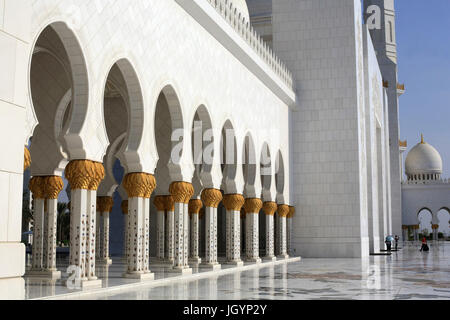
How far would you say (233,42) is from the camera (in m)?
9.84

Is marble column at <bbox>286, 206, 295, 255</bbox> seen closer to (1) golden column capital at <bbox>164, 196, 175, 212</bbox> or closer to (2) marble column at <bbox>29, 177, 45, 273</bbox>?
(1) golden column capital at <bbox>164, 196, 175, 212</bbox>

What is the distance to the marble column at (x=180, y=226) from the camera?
8.04 m

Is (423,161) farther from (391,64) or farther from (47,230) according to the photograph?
(47,230)

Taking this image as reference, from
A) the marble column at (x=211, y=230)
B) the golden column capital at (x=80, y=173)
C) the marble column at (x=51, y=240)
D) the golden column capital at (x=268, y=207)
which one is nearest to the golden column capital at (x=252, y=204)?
the golden column capital at (x=268, y=207)

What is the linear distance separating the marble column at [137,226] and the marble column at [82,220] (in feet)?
2.92

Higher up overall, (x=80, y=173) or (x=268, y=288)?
(x=80, y=173)

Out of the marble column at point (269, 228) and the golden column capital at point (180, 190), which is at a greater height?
the golden column capital at point (180, 190)

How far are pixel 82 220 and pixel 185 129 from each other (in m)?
2.70

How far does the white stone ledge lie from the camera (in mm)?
8438

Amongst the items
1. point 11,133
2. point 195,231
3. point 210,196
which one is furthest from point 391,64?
point 11,133

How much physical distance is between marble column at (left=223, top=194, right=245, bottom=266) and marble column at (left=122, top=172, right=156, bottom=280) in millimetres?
3550

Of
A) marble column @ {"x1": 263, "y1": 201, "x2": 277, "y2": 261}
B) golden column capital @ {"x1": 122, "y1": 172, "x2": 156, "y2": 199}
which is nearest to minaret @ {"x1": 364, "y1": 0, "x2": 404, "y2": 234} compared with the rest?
marble column @ {"x1": 263, "y1": 201, "x2": 277, "y2": 261}

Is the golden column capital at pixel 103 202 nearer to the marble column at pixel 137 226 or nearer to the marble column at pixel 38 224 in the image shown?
the marble column at pixel 38 224

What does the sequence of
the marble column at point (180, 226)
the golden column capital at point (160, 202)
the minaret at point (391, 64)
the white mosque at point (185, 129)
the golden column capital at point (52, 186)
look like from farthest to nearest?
the minaret at point (391, 64) < the golden column capital at point (160, 202) < the marble column at point (180, 226) < the golden column capital at point (52, 186) < the white mosque at point (185, 129)
